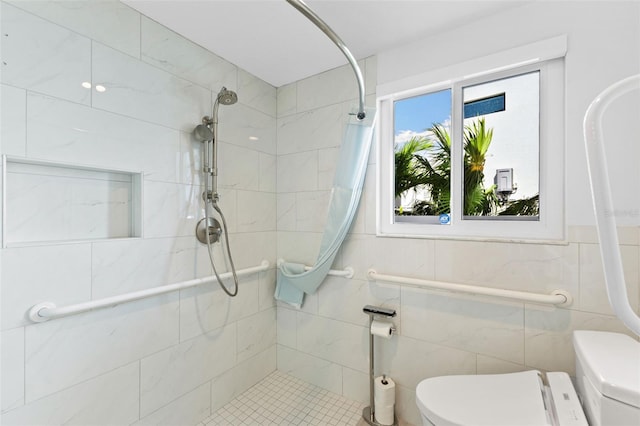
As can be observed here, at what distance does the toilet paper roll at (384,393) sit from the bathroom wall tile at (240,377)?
0.81 m

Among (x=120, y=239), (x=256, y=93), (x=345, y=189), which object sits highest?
(x=256, y=93)

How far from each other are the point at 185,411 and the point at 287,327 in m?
0.75

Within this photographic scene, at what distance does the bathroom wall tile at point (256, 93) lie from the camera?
1851 millimetres

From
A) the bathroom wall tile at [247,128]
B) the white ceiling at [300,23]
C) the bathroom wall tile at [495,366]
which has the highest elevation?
the white ceiling at [300,23]

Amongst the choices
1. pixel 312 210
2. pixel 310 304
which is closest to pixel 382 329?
pixel 310 304

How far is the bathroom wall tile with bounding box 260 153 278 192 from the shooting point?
78.0 inches

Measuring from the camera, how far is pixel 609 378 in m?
0.80

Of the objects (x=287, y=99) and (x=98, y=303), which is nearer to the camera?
(x=98, y=303)

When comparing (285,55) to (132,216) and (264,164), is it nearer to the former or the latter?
(264,164)

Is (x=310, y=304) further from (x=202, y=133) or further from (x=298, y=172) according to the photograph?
(x=202, y=133)

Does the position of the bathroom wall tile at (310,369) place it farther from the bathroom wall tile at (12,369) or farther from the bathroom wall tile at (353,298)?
the bathroom wall tile at (12,369)

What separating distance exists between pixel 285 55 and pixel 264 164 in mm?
690

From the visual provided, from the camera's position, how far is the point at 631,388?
0.75 m

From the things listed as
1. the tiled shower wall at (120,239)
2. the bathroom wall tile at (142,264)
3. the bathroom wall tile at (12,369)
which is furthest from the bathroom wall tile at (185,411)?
the bathroom wall tile at (142,264)
